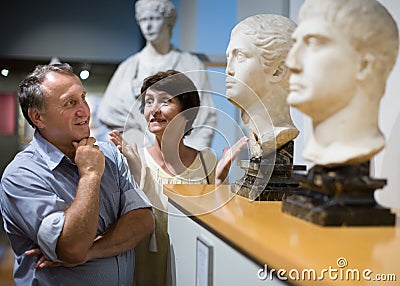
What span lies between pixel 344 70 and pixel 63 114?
3.88 feet

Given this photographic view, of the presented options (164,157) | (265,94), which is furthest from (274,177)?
(164,157)

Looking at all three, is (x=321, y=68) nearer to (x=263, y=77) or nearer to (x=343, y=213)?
(x=343, y=213)

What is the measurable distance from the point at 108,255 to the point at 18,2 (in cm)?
300

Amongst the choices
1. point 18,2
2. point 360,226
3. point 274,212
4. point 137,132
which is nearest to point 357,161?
point 360,226

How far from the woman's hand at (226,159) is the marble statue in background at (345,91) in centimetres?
56

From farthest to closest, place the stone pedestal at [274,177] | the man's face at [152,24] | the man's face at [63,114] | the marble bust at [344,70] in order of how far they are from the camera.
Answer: the man's face at [152,24] → the man's face at [63,114] → the stone pedestal at [274,177] → the marble bust at [344,70]

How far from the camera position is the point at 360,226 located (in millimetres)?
997

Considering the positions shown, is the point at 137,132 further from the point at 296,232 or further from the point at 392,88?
the point at 296,232

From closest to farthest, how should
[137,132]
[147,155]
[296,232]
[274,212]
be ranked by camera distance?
[296,232], [274,212], [137,132], [147,155]

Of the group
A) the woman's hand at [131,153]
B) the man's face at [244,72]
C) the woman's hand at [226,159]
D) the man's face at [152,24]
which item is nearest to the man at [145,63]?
the man's face at [152,24]

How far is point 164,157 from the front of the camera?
179 cm

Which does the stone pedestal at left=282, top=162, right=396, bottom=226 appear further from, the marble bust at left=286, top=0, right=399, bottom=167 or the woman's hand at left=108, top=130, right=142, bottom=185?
the woman's hand at left=108, top=130, right=142, bottom=185

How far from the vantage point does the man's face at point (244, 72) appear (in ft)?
4.54

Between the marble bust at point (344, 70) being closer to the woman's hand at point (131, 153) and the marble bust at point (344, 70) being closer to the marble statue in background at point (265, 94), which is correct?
the marble statue in background at point (265, 94)
